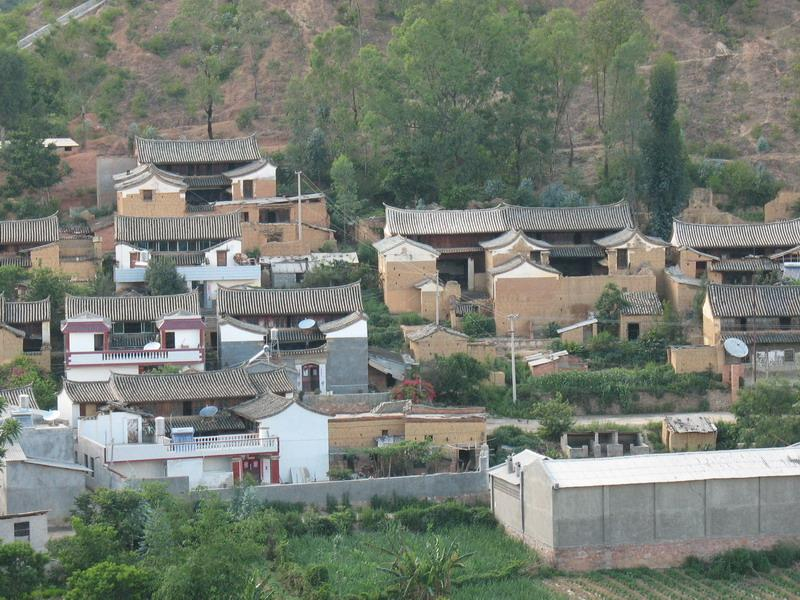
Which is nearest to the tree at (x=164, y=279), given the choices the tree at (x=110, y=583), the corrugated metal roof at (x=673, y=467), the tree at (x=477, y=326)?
the tree at (x=477, y=326)

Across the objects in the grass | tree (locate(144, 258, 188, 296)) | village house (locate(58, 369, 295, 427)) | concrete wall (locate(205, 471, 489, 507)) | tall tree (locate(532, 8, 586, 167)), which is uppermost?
tall tree (locate(532, 8, 586, 167))

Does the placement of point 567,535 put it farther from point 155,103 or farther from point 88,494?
point 155,103

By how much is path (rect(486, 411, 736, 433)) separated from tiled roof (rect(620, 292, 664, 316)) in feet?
10.5

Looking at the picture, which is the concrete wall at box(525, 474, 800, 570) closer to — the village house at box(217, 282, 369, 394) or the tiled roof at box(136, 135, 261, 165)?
the village house at box(217, 282, 369, 394)

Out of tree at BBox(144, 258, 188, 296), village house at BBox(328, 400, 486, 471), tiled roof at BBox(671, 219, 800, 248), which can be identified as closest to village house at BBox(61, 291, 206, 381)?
tree at BBox(144, 258, 188, 296)

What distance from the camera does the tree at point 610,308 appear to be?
164ft

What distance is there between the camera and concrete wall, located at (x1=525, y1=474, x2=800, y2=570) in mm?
40250

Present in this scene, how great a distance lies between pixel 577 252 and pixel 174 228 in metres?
9.52

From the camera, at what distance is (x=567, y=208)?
54.5 meters

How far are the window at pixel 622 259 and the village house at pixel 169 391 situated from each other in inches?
407

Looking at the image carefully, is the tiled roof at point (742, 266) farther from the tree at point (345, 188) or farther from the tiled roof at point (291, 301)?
the tree at point (345, 188)

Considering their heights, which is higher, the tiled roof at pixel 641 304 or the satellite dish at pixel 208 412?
the tiled roof at pixel 641 304

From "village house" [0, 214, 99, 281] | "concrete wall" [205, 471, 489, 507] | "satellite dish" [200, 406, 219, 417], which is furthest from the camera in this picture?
"village house" [0, 214, 99, 281]

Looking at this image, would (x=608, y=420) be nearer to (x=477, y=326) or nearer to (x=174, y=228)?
(x=477, y=326)
